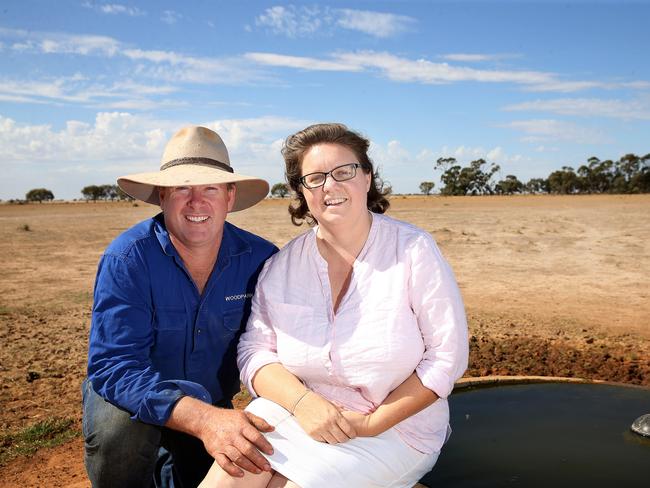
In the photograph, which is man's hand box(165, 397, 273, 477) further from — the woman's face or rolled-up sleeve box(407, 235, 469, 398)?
the woman's face

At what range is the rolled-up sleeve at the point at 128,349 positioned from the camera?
248 centimetres

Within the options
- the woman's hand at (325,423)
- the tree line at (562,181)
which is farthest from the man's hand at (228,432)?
the tree line at (562,181)

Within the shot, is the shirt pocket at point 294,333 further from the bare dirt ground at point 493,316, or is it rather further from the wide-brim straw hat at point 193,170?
the bare dirt ground at point 493,316

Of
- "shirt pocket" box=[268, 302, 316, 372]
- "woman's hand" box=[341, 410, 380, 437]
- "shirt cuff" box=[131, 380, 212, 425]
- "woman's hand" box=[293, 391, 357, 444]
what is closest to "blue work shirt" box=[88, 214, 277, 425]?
"shirt cuff" box=[131, 380, 212, 425]

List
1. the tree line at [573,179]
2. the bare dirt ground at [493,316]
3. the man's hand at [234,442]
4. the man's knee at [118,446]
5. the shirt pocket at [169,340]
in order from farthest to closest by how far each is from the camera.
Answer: the tree line at [573,179], the bare dirt ground at [493,316], the shirt pocket at [169,340], the man's knee at [118,446], the man's hand at [234,442]

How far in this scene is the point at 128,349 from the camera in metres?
2.63

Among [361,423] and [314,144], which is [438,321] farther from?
[314,144]

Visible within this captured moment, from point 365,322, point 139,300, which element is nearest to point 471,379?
point 365,322

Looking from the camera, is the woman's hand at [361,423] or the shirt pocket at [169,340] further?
the shirt pocket at [169,340]

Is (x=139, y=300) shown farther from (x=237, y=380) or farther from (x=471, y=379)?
(x=471, y=379)

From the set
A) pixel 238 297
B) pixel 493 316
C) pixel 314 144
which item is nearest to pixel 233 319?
pixel 238 297

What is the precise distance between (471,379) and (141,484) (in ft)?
7.96

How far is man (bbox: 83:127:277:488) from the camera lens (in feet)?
8.02

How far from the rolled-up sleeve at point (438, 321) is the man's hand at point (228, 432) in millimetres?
643
